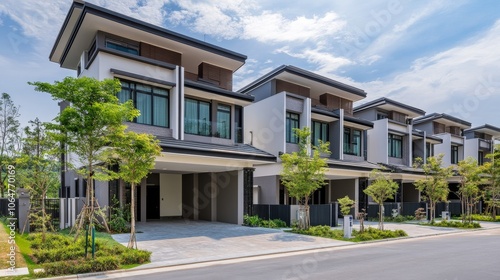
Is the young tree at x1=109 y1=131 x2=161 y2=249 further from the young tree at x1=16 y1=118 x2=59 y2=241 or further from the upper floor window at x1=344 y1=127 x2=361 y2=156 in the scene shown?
the upper floor window at x1=344 y1=127 x2=361 y2=156

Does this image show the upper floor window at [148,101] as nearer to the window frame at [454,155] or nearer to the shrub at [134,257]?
the shrub at [134,257]

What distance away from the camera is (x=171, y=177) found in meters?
25.1

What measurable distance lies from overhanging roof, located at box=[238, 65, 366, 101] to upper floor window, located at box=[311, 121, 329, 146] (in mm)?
2969

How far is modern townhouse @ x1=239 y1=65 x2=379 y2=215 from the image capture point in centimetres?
2433

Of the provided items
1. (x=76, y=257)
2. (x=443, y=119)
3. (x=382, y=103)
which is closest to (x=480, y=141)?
(x=443, y=119)

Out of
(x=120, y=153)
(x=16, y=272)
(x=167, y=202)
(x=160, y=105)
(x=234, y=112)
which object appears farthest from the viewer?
(x=167, y=202)

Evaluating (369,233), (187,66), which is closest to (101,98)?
(187,66)

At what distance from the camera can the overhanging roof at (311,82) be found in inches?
1017

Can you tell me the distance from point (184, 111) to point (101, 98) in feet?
28.6

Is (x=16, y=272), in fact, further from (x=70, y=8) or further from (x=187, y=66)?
(x=187, y=66)

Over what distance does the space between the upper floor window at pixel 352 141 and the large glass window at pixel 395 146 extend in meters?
4.57

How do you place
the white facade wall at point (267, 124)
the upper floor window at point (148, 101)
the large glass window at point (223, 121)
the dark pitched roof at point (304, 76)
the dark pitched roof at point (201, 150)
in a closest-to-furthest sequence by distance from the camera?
1. the dark pitched roof at point (201, 150)
2. the upper floor window at point (148, 101)
3. the large glass window at point (223, 121)
4. the white facade wall at point (267, 124)
5. the dark pitched roof at point (304, 76)

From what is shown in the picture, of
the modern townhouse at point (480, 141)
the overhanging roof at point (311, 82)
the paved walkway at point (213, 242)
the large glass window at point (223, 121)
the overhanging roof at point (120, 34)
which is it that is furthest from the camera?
the modern townhouse at point (480, 141)

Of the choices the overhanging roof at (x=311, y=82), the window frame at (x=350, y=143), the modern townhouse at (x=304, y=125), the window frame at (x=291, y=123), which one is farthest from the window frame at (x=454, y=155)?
the window frame at (x=291, y=123)
